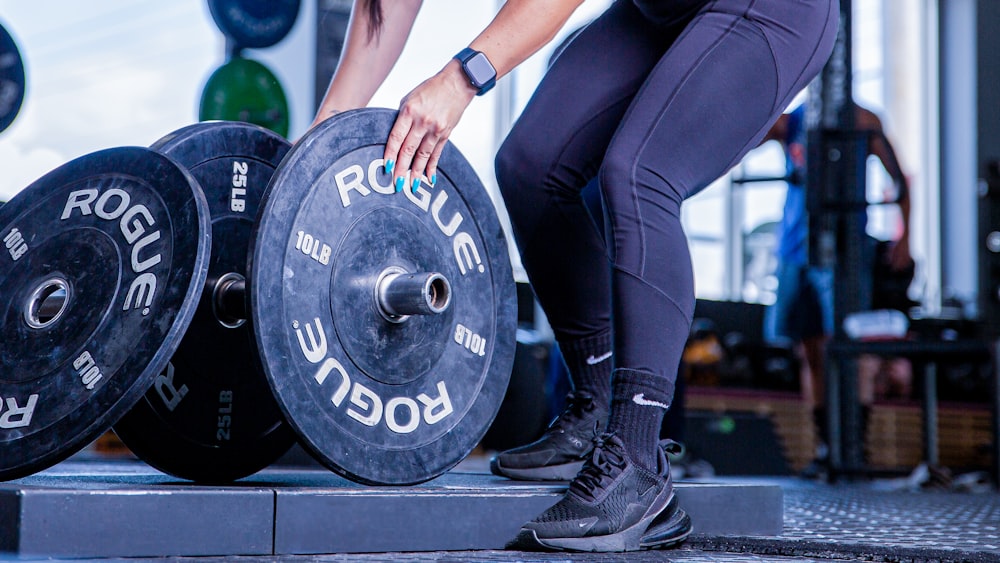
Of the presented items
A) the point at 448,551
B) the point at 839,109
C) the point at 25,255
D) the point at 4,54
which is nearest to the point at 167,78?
the point at 4,54

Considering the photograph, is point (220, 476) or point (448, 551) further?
→ point (220, 476)

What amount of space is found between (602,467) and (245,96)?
342cm

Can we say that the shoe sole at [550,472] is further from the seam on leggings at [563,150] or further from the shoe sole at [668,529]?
the seam on leggings at [563,150]

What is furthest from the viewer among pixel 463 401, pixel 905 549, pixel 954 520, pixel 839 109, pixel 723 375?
pixel 723 375

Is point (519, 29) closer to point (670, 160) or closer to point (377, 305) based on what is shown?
point (670, 160)

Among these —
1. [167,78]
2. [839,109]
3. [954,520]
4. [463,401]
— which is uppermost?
[167,78]

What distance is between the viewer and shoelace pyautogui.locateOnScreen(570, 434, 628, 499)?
49.4 inches

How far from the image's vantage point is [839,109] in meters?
4.20

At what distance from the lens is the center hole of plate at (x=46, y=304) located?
1.26 metres

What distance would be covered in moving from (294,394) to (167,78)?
165 inches

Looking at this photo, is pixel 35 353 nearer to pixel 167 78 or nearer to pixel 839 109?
pixel 839 109

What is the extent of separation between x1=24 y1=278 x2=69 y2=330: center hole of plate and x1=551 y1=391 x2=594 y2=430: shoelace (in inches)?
27.3

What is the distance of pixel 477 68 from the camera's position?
1319 millimetres

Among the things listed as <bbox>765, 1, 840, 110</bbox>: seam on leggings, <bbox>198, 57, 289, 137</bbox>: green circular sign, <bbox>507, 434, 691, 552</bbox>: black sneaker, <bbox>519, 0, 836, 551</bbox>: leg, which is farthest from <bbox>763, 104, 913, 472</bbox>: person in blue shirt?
<bbox>507, 434, 691, 552</bbox>: black sneaker
